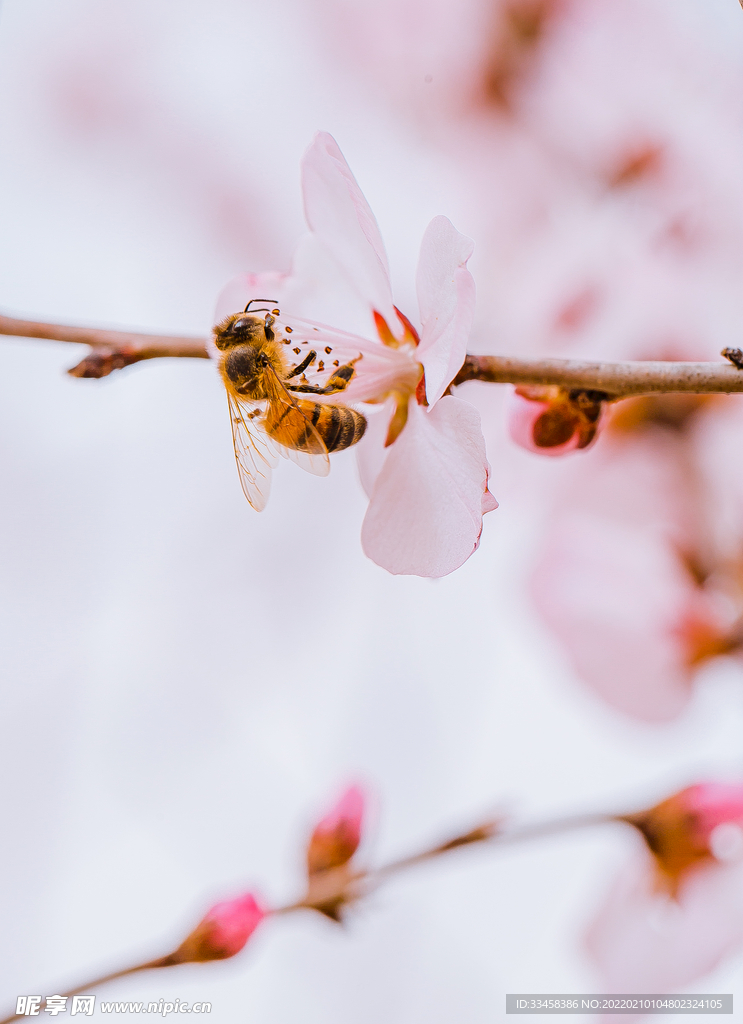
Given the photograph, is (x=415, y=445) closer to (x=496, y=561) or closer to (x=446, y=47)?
(x=496, y=561)

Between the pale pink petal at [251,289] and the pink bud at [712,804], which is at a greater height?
the pale pink petal at [251,289]

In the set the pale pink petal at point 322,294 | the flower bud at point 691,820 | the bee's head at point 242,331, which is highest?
the pale pink petal at point 322,294

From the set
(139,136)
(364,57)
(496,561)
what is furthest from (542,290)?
(139,136)

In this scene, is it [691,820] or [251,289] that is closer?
[251,289]

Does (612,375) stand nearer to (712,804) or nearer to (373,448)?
(373,448)

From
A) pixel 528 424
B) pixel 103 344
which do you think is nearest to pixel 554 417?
pixel 528 424

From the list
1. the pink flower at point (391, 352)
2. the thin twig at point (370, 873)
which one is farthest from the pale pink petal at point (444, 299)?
the thin twig at point (370, 873)

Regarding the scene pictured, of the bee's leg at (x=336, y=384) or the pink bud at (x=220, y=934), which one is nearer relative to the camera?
the bee's leg at (x=336, y=384)

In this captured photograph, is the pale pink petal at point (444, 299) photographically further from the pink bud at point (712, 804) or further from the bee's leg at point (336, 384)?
the pink bud at point (712, 804)

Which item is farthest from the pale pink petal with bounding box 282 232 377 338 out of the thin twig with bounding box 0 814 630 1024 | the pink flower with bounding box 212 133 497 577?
the thin twig with bounding box 0 814 630 1024
